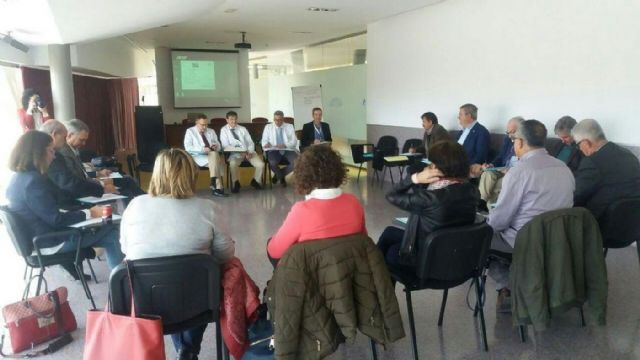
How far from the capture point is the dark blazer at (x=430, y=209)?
7.88 feet

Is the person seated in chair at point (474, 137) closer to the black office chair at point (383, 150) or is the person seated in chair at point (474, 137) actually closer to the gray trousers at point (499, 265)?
the black office chair at point (383, 150)

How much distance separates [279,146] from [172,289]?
6040 mm

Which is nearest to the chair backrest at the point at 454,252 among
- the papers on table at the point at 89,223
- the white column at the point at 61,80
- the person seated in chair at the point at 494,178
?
the papers on table at the point at 89,223

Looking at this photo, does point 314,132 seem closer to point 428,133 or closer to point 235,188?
point 235,188

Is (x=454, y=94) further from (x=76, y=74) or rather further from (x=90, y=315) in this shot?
(x=76, y=74)

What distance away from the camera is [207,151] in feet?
24.5

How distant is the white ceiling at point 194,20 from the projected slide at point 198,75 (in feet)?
1.67

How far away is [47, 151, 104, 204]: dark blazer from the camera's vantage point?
3.65 metres

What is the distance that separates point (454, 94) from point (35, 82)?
6.14 meters

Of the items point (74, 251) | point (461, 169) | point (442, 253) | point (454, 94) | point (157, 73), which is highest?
point (157, 73)

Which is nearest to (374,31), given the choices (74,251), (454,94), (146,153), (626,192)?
(454,94)

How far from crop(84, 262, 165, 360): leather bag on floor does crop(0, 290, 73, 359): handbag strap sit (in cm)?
106

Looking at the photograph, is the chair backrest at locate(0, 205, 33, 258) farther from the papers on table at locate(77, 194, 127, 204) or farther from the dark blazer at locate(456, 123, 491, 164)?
the dark blazer at locate(456, 123, 491, 164)

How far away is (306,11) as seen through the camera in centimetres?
760
